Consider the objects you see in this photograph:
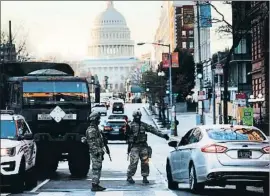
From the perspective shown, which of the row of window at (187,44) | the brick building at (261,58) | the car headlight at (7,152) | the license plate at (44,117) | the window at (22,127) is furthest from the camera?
the row of window at (187,44)

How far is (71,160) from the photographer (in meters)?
21.2

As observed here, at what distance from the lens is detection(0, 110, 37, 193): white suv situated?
49.5 feet

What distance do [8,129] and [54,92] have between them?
4.78 m

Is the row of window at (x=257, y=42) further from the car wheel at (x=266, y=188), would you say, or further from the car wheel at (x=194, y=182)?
the car wheel at (x=266, y=188)

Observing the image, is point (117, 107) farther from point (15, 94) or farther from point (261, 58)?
point (15, 94)

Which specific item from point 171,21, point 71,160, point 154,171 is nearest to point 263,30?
point 154,171

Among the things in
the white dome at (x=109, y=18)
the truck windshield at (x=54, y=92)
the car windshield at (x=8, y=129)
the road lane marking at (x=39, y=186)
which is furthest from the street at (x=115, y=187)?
the white dome at (x=109, y=18)

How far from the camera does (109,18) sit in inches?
7254

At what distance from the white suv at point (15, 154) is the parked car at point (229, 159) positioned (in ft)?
12.1

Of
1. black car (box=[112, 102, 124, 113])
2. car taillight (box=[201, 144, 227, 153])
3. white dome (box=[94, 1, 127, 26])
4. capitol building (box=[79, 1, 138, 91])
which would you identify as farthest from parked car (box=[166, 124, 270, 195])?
white dome (box=[94, 1, 127, 26])

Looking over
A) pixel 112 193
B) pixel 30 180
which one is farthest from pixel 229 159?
pixel 30 180

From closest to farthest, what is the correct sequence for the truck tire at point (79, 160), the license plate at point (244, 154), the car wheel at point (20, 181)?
1. the license plate at point (244, 154)
2. the car wheel at point (20, 181)
3. the truck tire at point (79, 160)

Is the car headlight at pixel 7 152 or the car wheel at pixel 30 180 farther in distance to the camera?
the car wheel at pixel 30 180

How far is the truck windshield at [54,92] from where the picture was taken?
810 inches
